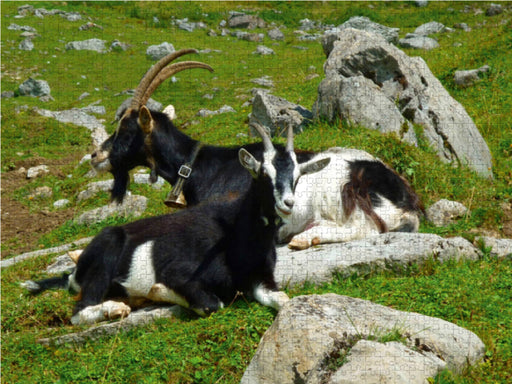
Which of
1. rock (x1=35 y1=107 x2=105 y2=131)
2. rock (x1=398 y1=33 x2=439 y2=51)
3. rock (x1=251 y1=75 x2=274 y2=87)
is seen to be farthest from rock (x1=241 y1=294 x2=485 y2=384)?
rock (x1=398 y1=33 x2=439 y2=51)

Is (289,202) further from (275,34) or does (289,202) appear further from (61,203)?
(275,34)

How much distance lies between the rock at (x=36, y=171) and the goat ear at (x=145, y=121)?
5818 millimetres

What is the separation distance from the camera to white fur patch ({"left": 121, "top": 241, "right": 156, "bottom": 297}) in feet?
19.8

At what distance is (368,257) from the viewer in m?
6.23

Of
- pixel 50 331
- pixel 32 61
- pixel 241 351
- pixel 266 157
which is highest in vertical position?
pixel 266 157

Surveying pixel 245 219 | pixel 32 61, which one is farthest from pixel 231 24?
pixel 245 219

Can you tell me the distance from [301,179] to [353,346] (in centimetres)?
345

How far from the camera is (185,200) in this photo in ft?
27.2

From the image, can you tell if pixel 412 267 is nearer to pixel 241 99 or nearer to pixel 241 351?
pixel 241 351

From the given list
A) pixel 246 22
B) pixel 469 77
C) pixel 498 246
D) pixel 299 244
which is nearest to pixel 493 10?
pixel 246 22

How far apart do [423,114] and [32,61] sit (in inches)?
651

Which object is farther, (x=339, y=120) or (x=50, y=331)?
(x=339, y=120)

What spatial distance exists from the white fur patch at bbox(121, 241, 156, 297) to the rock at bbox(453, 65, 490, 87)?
9603 mm

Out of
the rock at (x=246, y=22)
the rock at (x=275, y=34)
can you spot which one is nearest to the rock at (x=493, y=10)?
the rock at (x=275, y=34)
